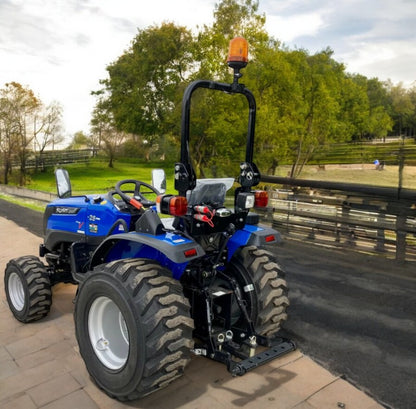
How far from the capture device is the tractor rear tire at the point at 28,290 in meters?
4.27

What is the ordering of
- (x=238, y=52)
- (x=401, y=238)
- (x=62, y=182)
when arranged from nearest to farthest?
(x=238, y=52) → (x=62, y=182) → (x=401, y=238)

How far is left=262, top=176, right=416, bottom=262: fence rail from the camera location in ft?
22.6

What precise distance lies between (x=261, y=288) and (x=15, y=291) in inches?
115

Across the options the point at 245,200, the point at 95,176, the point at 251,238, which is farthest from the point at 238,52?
the point at 95,176

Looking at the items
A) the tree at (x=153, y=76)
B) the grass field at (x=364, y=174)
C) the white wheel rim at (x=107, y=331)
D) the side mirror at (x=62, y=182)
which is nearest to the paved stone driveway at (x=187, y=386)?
the white wheel rim at (x=107, y=331)

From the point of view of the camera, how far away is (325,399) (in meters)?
3.03

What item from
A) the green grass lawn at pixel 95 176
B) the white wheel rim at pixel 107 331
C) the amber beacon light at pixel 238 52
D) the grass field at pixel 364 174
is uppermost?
the amber beacon light at pixel 238 52

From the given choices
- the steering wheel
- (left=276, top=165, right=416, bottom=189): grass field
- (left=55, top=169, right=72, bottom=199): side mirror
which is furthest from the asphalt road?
(left=55, top=169, right=72, bottom=199): side mirror

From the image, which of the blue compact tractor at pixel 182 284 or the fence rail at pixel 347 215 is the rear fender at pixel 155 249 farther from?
the fence rail at pixel 347 215

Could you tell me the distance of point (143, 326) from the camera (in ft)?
8.87

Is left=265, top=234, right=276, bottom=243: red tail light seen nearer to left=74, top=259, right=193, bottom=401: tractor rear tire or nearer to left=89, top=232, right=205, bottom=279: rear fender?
left=89, top=232, right=205, bottom=279: rear fender

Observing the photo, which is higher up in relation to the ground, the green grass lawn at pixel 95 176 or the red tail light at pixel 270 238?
the red tail light at pixel 270 238

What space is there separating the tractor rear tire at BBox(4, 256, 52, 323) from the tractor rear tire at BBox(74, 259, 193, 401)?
1.41 m

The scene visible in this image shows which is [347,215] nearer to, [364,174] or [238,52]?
[238,52]
